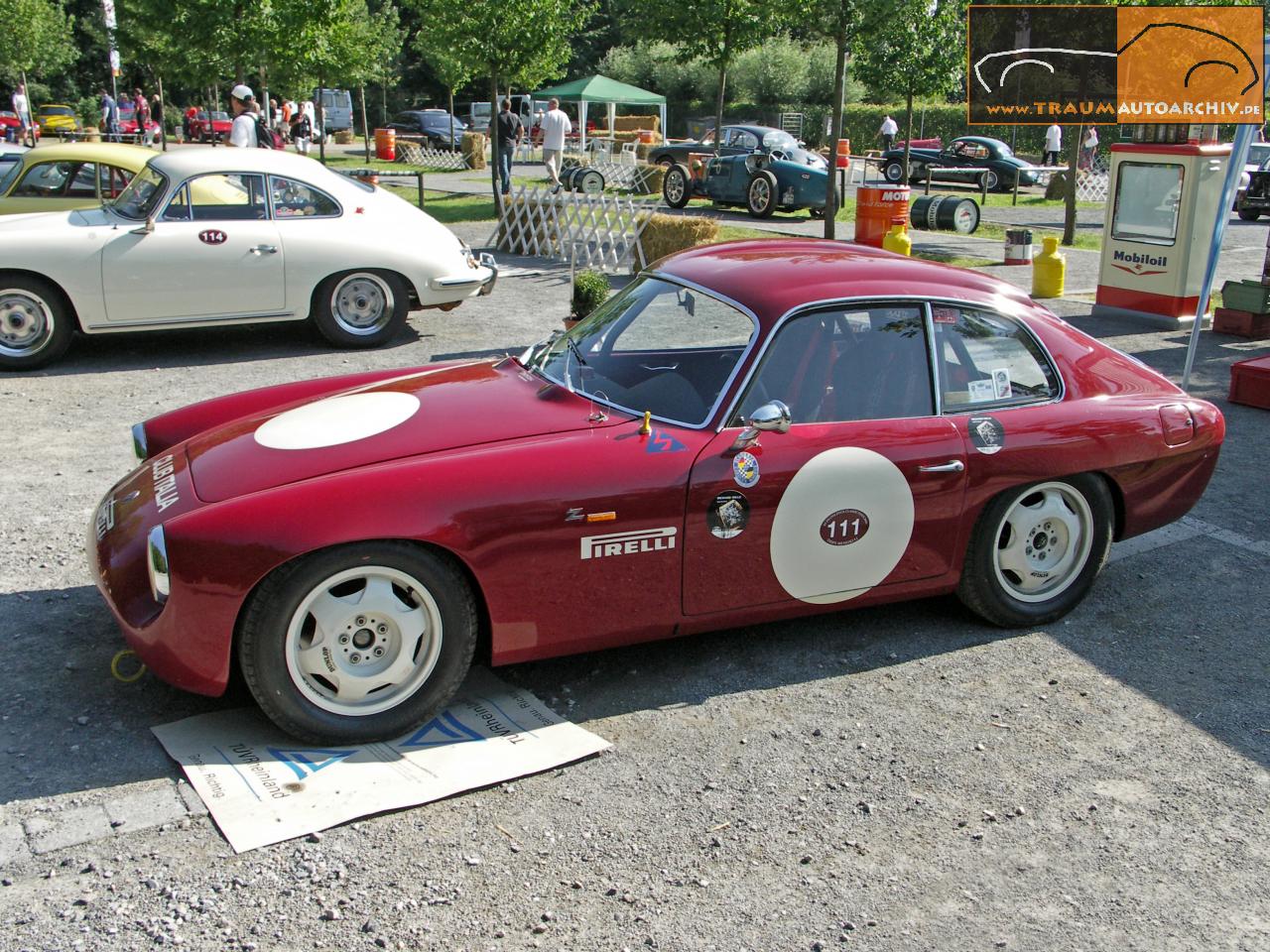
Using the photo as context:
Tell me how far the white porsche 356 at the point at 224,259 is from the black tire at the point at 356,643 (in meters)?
6.13

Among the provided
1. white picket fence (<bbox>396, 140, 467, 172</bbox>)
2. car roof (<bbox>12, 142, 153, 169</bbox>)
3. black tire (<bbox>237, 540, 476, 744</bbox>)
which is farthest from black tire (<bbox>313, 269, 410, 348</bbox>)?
white picket fence (<bbox>396, 140, 467, 172</bbox>)

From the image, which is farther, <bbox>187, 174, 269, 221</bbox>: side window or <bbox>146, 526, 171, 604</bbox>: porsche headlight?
<bbox>187, 174, 269, 221</bbox>: side window

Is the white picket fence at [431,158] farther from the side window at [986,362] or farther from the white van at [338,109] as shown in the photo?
the side window at [986,362]

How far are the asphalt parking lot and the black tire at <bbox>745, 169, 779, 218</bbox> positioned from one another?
16271mm

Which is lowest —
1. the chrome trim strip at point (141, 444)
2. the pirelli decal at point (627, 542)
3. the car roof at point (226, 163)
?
the pirelli decal at point (627, 542)

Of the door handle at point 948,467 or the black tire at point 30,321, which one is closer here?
the door handle at point 948,467

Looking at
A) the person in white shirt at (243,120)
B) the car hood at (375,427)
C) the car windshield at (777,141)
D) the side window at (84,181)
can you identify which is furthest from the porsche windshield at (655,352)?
the car windshield at (777,141)

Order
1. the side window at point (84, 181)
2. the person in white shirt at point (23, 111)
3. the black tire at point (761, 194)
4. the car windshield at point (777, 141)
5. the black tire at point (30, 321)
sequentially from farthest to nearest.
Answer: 1. the person in white shirt at point (23, 111)
2. the car windshield at point (777, 141)
3. the black tire at point (761, 194)
4. the side window at point (84, 181)
5. the black tire at point (30, 321)

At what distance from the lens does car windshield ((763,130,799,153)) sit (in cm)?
2336

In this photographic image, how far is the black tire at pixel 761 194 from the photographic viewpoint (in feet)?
68.1

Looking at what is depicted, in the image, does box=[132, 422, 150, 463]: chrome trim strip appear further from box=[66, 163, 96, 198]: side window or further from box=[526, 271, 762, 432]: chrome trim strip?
box=[66, 163, 96, 198]: side window

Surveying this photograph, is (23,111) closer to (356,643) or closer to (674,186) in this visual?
(674,186)

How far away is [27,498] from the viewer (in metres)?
6.09

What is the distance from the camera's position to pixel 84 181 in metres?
10.5
